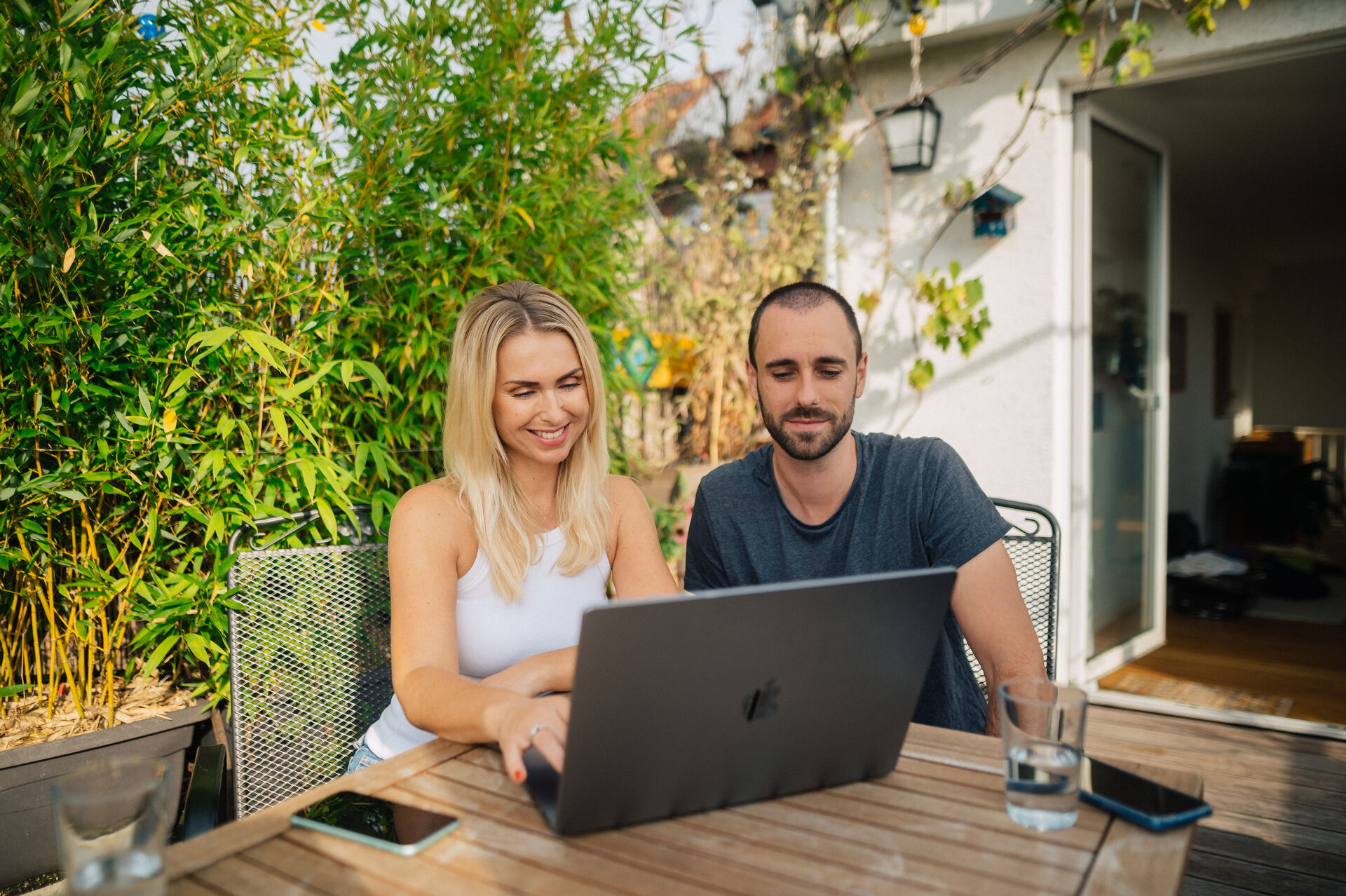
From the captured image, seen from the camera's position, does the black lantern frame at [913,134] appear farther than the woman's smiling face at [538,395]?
Yes

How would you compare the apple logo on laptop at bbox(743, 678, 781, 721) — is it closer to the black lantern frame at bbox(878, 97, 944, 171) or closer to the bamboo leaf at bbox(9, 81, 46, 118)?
the bamboo leaf at bbox(9, 81, 46, 118)

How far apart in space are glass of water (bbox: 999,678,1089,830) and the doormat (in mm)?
2758

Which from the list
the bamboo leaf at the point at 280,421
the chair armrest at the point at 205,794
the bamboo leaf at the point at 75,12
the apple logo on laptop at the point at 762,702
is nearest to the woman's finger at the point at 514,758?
the apple logo on laptop at the point at 762,702

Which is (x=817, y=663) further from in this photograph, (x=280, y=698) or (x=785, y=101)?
(x=785, y=101)

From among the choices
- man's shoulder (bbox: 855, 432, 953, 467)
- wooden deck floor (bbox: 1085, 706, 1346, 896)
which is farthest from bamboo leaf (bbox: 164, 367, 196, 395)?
wooden deck floor (bbox: 1085, 706, 1346, 896)

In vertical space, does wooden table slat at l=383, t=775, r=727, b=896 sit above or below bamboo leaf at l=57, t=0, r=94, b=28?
below

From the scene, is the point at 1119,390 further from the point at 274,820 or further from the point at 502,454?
the point at 274,820

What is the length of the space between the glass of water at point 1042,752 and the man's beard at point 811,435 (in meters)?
0.75

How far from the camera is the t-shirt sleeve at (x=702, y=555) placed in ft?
5.78

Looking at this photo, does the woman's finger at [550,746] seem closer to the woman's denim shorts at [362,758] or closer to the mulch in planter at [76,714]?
the woman's denim shorts at [362,758]

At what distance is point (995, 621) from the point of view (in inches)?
59.1

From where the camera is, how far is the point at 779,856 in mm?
826

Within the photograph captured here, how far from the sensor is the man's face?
1643 mm

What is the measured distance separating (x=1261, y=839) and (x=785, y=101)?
10.9 feet
